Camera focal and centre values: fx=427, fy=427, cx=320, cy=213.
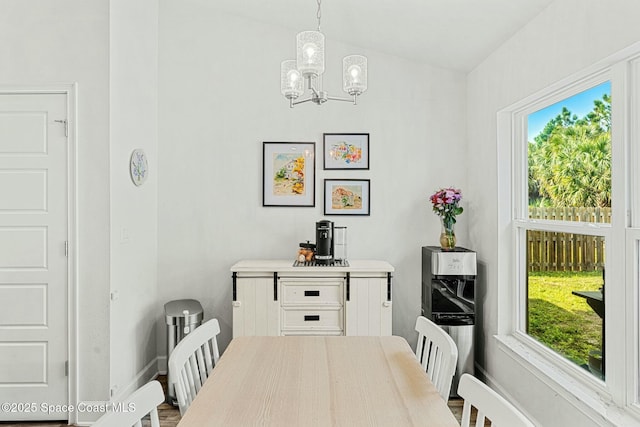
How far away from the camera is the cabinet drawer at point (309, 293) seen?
3.17m

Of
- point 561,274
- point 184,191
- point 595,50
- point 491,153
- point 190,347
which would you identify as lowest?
point 190,347

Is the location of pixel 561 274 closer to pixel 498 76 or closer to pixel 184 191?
pixel 498 76

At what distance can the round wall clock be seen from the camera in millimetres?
3113

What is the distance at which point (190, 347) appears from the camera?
173 centimetres

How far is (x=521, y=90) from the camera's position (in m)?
2.68

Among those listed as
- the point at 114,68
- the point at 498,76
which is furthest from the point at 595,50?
the point at 114,68

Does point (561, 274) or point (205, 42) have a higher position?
point (205, 42)

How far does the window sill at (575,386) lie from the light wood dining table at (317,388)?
2.93ft

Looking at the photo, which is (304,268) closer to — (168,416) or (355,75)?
(168,416)

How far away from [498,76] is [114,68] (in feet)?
8.61

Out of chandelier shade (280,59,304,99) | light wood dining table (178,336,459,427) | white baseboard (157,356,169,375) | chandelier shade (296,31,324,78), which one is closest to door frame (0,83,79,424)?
white baseboard (157,356,169,375)

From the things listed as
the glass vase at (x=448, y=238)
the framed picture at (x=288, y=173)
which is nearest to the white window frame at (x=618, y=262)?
the glass vase at (x=448, y=238)

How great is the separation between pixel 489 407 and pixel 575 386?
4.48 ft

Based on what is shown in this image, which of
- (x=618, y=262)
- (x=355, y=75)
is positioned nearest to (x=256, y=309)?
(x=355, y=75)
